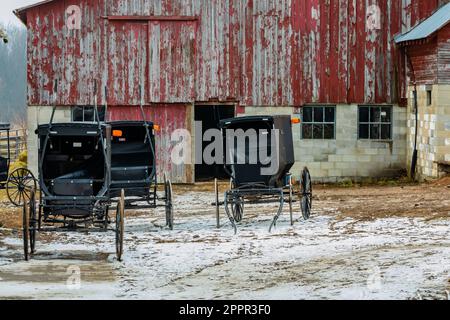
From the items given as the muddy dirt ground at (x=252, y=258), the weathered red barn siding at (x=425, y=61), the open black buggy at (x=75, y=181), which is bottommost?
the muddy dirt ground at (x=252, y=258)

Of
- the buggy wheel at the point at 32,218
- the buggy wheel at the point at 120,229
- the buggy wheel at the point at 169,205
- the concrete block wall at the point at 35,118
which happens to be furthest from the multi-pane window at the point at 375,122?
the buggy wheel at the point at 32,218

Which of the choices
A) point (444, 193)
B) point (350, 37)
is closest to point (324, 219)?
point (444, 193)

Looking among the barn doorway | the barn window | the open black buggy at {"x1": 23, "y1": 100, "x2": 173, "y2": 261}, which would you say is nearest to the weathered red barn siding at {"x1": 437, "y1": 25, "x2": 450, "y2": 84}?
the barn doorway

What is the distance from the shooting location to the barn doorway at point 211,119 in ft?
106

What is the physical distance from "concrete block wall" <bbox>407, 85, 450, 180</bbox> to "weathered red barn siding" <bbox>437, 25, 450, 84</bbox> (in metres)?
0.26

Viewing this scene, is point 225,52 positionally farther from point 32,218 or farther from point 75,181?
point 32,218

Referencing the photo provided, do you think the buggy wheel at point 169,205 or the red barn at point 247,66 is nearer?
the buggy wheel at point 169,205

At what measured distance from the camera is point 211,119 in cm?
3341

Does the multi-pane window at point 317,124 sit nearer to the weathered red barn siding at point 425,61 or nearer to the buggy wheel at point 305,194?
the weathered red barn siding at point 425,61

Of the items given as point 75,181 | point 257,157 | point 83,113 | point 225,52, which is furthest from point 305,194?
point 83,113

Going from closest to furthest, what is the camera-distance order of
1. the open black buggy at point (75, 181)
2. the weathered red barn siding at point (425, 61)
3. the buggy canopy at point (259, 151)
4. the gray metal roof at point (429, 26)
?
1. the open black buggy at point (75, 181)
2. the buggy canopy at point (259, 151)
3. the gray metal roof at point (429, 26)
4. the weathered red barn siding at point (425, 61)

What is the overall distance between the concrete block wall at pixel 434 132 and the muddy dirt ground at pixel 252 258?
524 cm

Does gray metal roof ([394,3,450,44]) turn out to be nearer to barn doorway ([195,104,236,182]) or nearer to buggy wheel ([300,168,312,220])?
barn doorway ([195,104,236,182])
